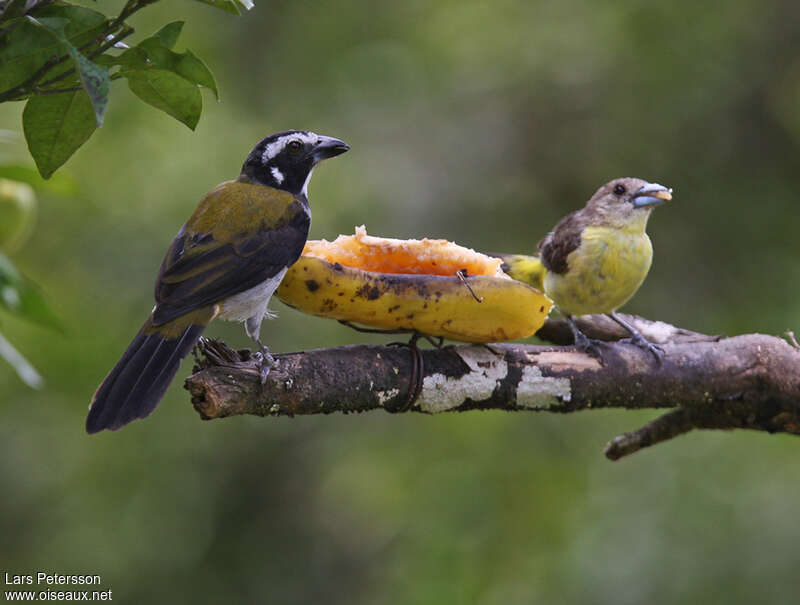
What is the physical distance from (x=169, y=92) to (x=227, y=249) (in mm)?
1050

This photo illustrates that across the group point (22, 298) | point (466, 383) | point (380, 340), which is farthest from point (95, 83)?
point (380, 340)

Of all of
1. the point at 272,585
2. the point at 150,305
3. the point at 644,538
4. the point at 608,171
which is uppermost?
the point at 608,171

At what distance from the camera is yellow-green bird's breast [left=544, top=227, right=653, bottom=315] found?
11.5ft

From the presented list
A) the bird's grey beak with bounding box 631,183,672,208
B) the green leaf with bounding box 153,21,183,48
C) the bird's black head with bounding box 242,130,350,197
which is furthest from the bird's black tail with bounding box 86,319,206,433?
the bird's grey beak with bounding box 631,183,672,208

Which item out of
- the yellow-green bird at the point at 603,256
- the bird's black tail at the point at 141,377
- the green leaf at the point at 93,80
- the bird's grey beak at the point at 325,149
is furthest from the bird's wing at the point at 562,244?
the green leaf at the point at 93,80

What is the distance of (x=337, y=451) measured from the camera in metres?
7.16

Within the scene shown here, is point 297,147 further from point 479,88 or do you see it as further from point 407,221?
point 479,88

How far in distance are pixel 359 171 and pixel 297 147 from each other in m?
4.10

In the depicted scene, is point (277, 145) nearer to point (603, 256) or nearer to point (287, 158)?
point (287, 158)

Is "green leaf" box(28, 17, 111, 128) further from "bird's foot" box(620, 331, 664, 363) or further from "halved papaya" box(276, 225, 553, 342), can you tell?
"bird's foot" box(620, 331, 664, 363)

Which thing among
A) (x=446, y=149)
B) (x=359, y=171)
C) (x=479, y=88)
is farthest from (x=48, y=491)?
(x=479, y=88)

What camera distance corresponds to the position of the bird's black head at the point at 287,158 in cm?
332

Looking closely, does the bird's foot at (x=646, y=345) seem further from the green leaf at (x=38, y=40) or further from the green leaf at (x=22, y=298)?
the green leaf at (x=38, y=40)

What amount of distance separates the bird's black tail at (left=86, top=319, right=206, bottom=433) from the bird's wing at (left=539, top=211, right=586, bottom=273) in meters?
1.49
